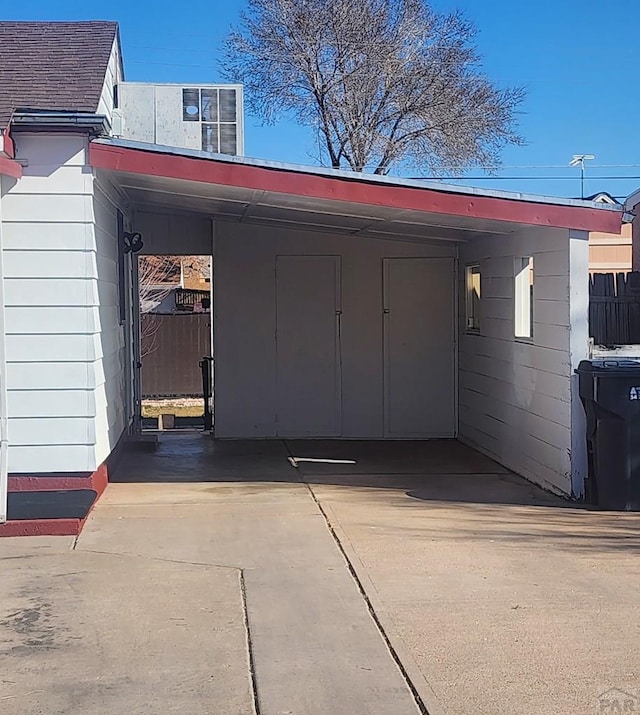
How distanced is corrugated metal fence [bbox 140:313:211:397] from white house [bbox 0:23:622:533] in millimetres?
8153

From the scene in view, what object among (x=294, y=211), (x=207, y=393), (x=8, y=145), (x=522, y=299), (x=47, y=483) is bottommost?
(x=47, y=483)

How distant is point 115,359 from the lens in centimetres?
1022

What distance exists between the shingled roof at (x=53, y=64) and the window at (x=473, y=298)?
17.2ft

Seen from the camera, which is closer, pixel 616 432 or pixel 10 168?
pixel 10 168

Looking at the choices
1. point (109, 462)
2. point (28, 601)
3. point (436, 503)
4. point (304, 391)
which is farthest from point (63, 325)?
point (304, 391)

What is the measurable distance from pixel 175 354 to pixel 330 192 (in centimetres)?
1373

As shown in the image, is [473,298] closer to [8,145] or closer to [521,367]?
[521,367]

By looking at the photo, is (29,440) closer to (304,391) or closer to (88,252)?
(88,252)

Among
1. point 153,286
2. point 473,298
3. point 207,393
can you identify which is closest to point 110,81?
point 207,393

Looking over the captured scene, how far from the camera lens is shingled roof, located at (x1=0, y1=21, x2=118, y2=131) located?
870 cm

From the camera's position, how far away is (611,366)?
26.9ft

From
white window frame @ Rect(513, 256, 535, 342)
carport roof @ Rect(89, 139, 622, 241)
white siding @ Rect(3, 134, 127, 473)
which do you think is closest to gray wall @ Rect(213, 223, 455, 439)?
white window frame @ Rect(513, 256, 535, 342)

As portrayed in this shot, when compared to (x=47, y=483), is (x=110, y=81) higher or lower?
higher

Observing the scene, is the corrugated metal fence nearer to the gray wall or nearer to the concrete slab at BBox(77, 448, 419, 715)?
the gray wall
